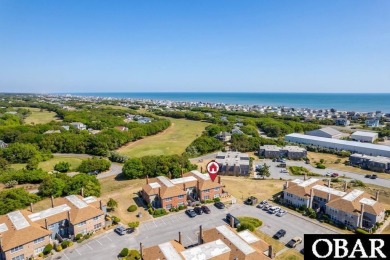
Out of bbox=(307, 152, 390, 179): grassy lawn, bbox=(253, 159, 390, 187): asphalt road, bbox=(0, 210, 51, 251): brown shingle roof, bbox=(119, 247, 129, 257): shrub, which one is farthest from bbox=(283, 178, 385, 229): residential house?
bbox=(0, 210, 51, 251): brown shingle roof

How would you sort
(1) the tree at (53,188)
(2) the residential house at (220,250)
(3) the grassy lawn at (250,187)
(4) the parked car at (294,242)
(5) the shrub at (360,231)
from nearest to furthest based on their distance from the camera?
1. (2) the residential house at (220,250)
2. (4) the parked car at (294,242)
3. (5) the shrub at (360,231)
4. (1) the tree at (53,188)
5. (3) the grassy lawn at (250,187)

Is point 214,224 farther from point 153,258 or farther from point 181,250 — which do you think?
point 153,258

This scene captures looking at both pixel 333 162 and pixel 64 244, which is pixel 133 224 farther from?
pixel 333 162

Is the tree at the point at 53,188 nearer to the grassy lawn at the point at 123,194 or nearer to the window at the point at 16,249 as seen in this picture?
the grassy lawn at the point at 123,194

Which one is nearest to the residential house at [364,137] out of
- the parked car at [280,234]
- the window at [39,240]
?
the parked car at [280,234]

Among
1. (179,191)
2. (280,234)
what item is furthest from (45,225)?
(280,234)

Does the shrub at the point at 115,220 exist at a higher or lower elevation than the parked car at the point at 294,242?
lower

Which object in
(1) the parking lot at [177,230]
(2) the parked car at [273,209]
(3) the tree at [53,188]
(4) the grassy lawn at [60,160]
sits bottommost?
(4) the grassy lawn at [60,160]
